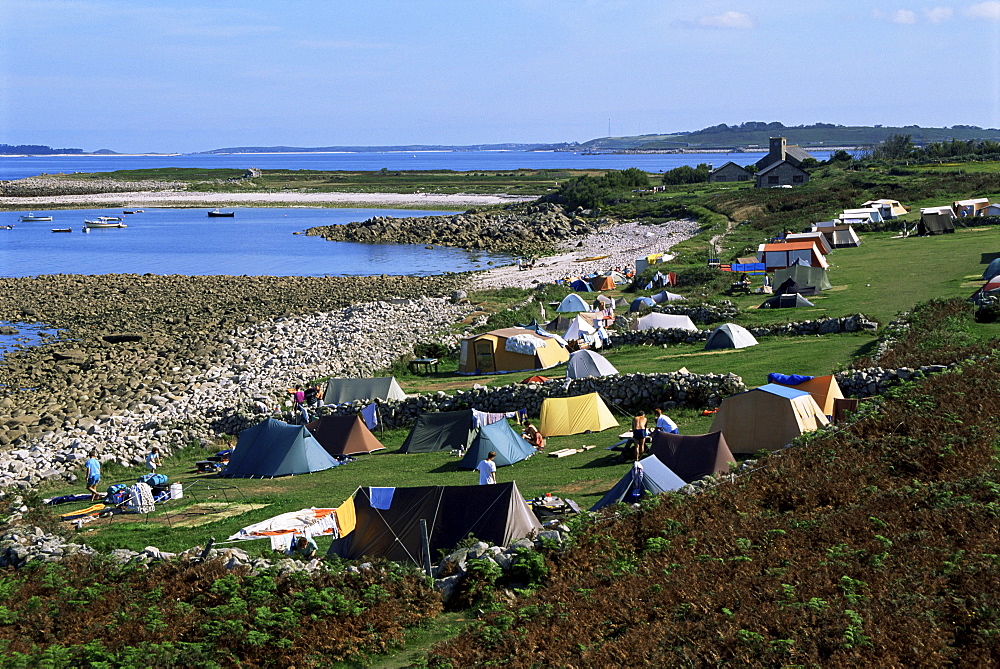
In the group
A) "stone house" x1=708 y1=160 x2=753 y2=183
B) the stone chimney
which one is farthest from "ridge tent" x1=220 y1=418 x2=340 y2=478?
"stone house" x1=708 y1=160 x2=753 y2=183

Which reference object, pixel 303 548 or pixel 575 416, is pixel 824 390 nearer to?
pixel 575 416

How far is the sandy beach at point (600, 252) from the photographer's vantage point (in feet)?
190

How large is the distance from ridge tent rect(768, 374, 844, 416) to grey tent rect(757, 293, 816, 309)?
15.1 meters

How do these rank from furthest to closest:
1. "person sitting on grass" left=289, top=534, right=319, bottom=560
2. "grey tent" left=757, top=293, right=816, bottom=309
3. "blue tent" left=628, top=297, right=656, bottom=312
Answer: "blue tent" left=628, top=297, right=656, bottom=312
"grey tent" left=757, top=293, right=816, bottom=309
"person sitting on grass" left=289, top=534, right=319, bottom=560

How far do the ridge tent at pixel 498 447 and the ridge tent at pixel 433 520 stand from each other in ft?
19.3

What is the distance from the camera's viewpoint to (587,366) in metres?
25.3

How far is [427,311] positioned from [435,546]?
33002 mm

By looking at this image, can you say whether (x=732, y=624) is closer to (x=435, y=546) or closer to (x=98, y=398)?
(x=435, y=546)

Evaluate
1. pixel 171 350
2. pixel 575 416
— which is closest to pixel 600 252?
pixel 171 350

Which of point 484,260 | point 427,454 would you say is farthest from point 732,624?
point 484,260

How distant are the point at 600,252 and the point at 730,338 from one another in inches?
1734

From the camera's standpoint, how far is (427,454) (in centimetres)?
2206

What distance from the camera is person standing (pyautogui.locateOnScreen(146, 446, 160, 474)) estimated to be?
23.4m

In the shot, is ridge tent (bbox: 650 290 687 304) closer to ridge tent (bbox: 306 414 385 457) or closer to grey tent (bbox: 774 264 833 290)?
grey tent (bbox: 774 264 833 290)
